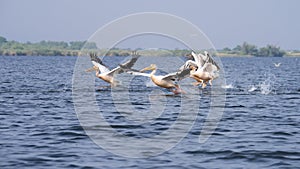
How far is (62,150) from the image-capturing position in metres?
14.8

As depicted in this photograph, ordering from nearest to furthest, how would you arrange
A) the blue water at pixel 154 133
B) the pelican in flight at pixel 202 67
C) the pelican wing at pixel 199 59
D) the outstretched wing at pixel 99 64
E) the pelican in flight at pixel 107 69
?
the blue water at pixel 154 133, the pelican in flight at pixel 107 69, the pelican in flight at pixel 202 67, the pelican wing at pixel 199 59, the outstretched wing at pixel 99 64

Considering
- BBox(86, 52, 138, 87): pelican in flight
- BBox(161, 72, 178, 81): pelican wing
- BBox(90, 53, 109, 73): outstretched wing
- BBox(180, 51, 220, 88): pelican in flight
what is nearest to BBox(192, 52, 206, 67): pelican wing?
BBox(180, 51, 220, 88): pelican in flight

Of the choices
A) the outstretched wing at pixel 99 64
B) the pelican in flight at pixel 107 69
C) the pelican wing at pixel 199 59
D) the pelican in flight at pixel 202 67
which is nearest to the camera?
the pelican in flight at pixel 107 69

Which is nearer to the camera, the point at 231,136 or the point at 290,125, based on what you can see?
the point at 231,136

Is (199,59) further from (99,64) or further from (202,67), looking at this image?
(99,64)

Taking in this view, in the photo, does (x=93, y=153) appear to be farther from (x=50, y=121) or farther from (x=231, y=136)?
(x=50, y=121)

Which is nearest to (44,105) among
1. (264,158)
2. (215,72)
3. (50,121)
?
(50,121)

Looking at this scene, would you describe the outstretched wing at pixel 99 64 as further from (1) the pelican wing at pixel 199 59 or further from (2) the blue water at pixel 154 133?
(1) the pelican wing at pixel 199 59

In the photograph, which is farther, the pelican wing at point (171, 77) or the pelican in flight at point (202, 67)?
the pelican in flight at point (202, 67)

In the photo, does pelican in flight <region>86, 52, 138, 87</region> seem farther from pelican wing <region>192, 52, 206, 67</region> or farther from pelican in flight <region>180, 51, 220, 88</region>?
pelican wing <region>192, 52, 206, 67</region>

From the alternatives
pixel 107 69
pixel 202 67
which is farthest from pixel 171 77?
pixel 107 69

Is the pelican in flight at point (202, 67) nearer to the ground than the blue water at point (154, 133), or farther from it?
farther from it

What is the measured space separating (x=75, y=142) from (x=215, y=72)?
13.8 m

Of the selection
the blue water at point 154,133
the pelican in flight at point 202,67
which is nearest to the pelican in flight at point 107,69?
the blue water at point 154,133
